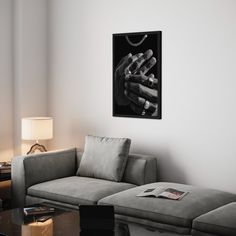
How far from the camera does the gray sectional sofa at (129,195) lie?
369cm

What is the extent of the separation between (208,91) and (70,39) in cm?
183

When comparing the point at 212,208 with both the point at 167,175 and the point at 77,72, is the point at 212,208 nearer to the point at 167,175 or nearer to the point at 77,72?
the point at 167,175

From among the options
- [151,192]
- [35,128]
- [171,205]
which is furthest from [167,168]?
[35,128]

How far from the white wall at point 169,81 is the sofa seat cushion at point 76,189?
0.67 m

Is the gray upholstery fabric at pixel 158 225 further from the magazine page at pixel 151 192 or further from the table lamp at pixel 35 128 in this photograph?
the table lamp at pixel 35 128

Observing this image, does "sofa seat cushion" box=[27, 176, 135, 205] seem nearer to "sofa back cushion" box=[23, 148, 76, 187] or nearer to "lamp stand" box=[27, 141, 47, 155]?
"sofa back cushion" box=[23, 148, 76, 187]

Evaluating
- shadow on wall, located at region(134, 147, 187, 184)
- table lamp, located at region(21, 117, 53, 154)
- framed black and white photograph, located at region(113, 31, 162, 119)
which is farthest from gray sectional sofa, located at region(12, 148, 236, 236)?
framed black and white photograph, located at region(113, 31, 162, 119)

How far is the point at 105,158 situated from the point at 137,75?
92 cm

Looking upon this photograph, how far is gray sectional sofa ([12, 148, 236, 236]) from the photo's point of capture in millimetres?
3689

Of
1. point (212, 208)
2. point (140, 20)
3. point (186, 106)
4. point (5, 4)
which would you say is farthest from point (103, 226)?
point (5, 4)

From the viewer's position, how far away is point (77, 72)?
5.61m

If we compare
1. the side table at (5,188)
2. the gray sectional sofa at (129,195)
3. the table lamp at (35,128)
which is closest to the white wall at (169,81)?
the gray sectional sofa at (129,195)

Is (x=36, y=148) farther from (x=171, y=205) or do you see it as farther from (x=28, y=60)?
(x=171, y=205)

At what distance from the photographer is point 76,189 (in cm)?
449
